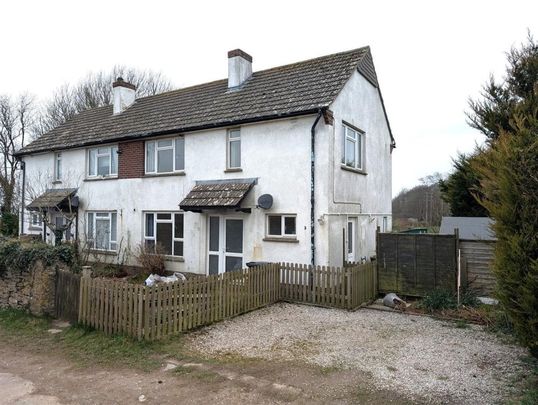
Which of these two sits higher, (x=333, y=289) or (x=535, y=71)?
(x=535, y=71)

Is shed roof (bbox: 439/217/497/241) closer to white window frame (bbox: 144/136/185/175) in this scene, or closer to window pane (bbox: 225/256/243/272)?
window pane (bbox: 225/256/243/272)

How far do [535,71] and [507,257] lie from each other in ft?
53.2

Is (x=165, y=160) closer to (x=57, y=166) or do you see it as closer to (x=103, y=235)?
(x=103, y=235)

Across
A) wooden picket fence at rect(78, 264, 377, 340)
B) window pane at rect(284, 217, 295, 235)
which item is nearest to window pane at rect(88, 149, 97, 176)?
window pane at rect(284, 217, 295, 235)

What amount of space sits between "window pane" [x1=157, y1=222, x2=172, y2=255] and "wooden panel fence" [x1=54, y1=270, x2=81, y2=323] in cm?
548

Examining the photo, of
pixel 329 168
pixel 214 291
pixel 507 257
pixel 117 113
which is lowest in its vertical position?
pixel 214 291

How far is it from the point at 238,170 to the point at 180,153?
2.89m

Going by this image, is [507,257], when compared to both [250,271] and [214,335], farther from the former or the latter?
[250,271]

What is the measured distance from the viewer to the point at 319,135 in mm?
11664

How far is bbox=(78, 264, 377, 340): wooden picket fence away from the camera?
24.4ft

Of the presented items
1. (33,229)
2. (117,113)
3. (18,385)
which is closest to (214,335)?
(18,385)

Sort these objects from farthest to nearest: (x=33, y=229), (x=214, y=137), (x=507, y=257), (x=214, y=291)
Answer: (x=33, y=229), (x=214, y=137), (x=214, y=291), (x=507, y=257)

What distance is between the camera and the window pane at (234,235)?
13.1 m

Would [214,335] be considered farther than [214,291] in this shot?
No
